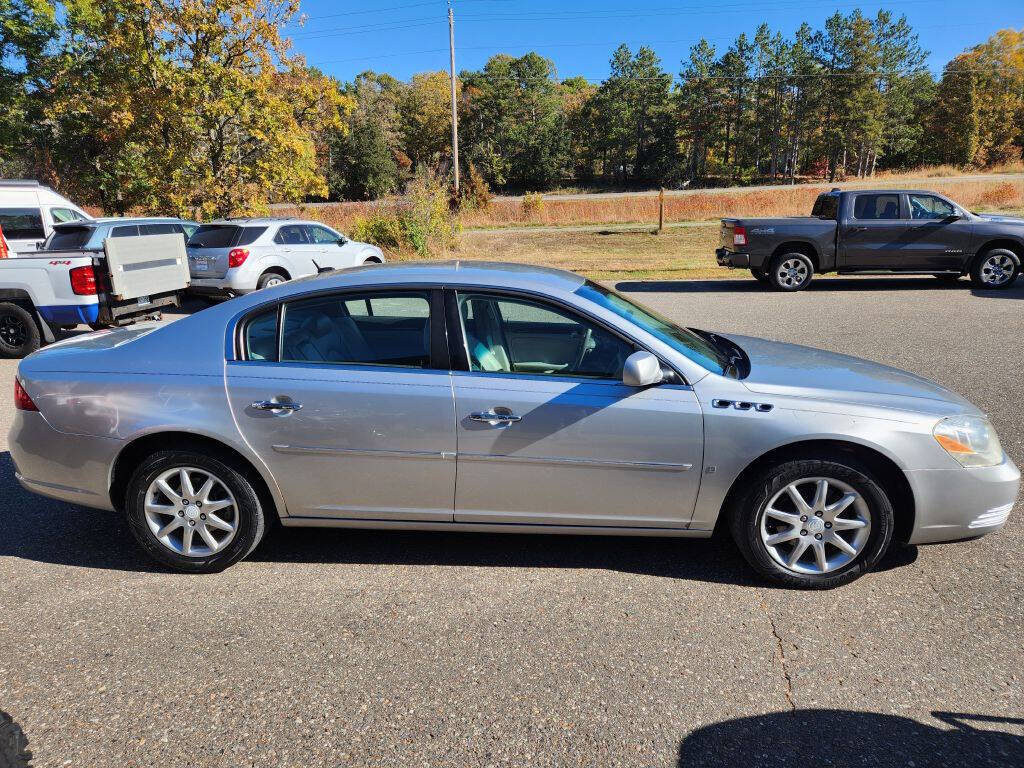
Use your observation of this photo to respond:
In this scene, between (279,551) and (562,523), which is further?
(279,551)

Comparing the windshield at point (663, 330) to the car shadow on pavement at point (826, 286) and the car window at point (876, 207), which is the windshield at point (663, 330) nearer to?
the car shadow on pavement at point (826, 286)

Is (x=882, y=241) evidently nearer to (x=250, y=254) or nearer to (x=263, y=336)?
(x=250, y=254)

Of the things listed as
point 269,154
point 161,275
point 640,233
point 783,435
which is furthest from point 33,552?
point 640,233

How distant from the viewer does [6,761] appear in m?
2.40

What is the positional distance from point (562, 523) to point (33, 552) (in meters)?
2.88

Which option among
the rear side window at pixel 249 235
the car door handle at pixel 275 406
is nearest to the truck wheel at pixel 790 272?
the rear side window at pixel 249 235

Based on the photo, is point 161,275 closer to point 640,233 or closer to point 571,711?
point 571,711

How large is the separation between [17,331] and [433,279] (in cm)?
838

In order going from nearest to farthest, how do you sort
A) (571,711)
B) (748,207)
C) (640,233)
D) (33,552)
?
(571,711), (33,552), (640,233), (748,207)

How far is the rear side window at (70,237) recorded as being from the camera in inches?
481

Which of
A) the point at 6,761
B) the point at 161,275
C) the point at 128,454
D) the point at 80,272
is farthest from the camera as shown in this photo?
the point at 161,275

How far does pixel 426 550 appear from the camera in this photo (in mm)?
3926

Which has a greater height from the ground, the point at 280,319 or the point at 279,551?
the point at 280,319

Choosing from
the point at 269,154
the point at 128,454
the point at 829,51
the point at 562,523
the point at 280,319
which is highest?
the point at 829,51
